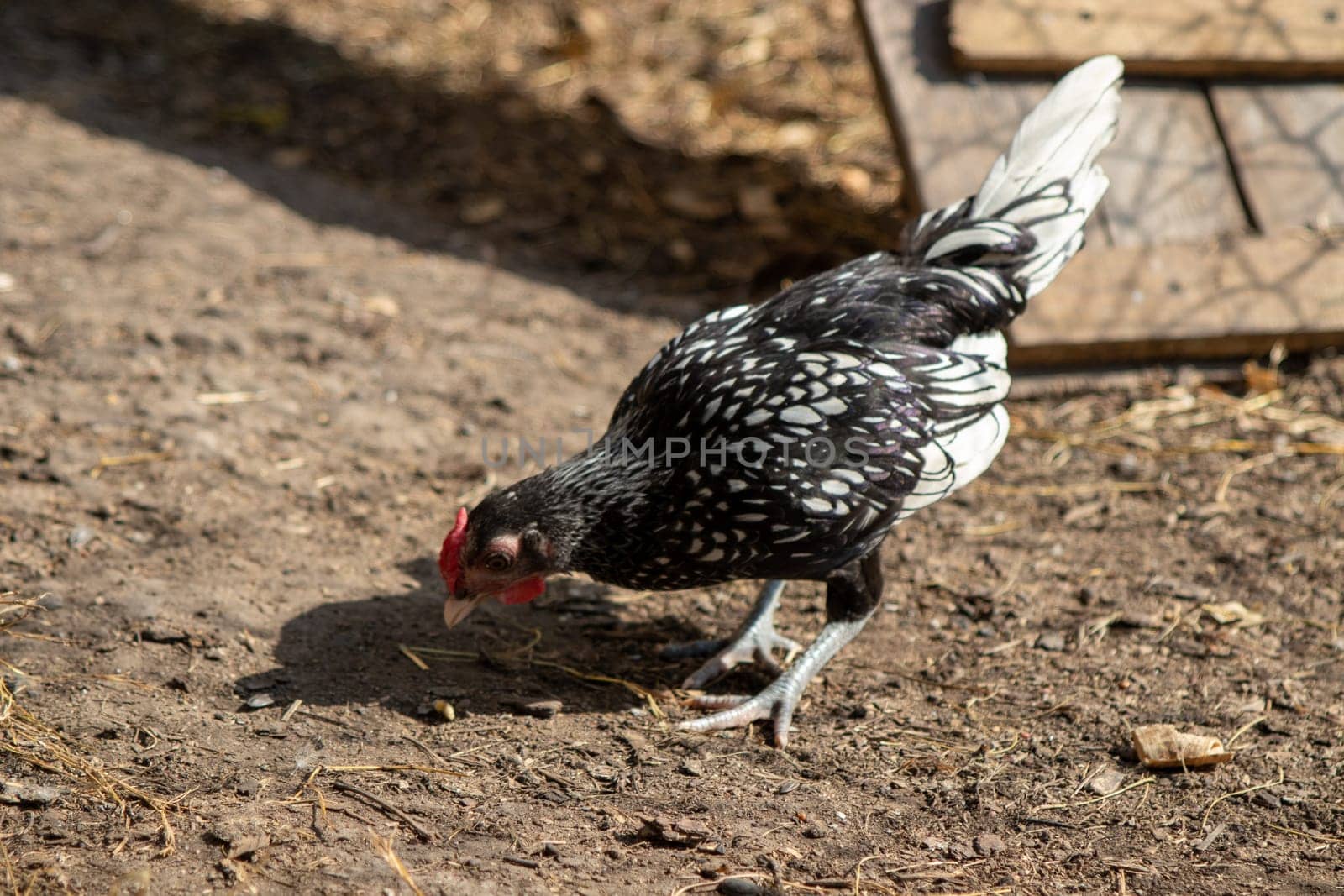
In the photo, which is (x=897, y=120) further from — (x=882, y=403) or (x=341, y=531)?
(x=341, y=531)

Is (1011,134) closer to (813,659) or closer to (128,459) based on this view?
(813,659)

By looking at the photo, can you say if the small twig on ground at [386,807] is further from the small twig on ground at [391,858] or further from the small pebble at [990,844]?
the small pebble at [990,844]

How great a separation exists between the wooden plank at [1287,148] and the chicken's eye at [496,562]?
3530 millimetres

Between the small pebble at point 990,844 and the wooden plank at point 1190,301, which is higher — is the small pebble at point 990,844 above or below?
below

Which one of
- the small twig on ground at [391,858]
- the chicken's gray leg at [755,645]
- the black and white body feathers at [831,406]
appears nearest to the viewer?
the small twig on ground at [391,858]

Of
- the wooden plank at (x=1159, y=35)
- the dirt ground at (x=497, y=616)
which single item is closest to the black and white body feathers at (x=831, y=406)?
the dirt ground at (x=497, y=616)

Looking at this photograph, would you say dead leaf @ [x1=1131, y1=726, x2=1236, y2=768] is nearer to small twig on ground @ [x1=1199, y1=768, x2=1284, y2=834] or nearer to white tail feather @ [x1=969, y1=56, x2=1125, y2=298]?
small twig on ground @ [x1=1199, y1=768, x2=1284, y2=834]

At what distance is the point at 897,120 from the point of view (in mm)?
4496

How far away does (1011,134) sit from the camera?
447cm

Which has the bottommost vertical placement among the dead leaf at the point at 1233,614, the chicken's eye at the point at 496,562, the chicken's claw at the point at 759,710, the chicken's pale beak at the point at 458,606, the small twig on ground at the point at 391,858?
the dead leaf at the point at 1233,614

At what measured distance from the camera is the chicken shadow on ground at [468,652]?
2.95 m

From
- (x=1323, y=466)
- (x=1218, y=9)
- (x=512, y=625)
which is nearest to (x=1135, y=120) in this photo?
(x=1218, y=9)

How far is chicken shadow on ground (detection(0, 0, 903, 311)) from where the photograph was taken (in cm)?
539

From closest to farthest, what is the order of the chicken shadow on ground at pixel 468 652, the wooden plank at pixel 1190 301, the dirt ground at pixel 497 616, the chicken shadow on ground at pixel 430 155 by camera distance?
the dirt ground at pixel 497 616 < the chicken shadow on ground at pixel 468 652 < the wooden plank at pixel 1190 301 < the chicken shadow on ground at pixel 430 155
